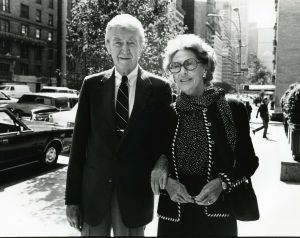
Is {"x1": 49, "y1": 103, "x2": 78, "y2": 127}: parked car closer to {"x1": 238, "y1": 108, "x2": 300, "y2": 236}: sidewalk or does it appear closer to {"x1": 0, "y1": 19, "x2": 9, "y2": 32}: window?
{"x1": 238, "y1": 108, "x2": 300, "y2": 236}: sidewalk

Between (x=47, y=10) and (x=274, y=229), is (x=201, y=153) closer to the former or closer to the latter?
(x=274, y=229)

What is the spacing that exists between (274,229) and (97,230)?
299 cm

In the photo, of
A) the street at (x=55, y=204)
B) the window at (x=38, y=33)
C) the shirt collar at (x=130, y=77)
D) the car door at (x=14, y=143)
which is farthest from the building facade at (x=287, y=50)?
the window at (x=38, y=33)

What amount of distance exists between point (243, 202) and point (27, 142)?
6724mm

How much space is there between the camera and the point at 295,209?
19.2ft

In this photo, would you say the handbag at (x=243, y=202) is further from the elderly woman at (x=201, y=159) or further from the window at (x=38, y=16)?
the window at (x=38, y=16)

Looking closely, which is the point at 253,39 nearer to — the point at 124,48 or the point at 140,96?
the point at 124,48

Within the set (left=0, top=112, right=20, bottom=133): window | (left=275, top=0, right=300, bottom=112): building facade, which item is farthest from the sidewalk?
(left=275, top=0, right=300, bottom=112): building facade

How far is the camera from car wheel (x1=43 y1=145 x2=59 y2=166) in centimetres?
895

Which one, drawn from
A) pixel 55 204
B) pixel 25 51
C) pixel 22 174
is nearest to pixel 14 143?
pixel 22 174

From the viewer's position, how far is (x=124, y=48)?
8.20 ft

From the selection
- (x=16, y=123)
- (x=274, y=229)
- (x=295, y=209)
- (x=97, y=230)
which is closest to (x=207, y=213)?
(x=97, y=230)

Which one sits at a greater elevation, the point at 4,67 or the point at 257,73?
the point at 257,73

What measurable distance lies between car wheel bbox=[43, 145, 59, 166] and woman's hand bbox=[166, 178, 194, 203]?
7.13 m
